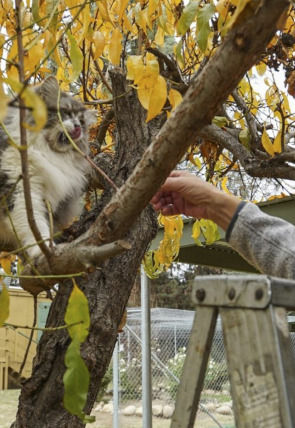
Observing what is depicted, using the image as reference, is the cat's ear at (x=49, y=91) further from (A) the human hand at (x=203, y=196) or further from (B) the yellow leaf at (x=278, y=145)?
(A) the human hand at (x=203, y=196)

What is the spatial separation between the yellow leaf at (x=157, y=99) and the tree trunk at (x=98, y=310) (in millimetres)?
493

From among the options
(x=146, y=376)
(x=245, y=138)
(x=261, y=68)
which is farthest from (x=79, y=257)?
(x=146, y=376)

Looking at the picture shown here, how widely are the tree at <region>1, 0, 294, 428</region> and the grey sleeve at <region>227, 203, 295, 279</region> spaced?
28 centimetres

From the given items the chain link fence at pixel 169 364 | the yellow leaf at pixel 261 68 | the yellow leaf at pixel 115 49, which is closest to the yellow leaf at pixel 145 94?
the yellow leaf at pixel 115 49

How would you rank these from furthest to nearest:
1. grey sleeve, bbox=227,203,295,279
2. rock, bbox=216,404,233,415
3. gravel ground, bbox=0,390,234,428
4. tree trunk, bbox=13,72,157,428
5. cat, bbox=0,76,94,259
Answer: rock, bbox=216,404,233,415, gravel ground, bbox=0,390,234,428, cat, bbox=0,76,94,259, tree trunk, bbox=13,72,157,428, grey sleeve, bbox=227,203,295,279

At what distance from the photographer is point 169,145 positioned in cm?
83

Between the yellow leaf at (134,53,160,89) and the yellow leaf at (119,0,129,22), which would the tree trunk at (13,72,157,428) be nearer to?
the yellow leaf at (119,0,129,22)

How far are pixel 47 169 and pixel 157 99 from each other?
0.90m

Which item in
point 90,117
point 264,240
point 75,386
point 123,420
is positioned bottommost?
point 123,420

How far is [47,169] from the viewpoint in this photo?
204cm

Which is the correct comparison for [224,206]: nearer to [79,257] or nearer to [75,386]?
[79,257]

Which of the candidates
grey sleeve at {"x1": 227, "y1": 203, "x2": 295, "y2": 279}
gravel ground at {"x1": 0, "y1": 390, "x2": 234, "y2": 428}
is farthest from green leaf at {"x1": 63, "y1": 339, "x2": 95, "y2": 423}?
gravel ground at {"x1": 0, "y1": 390, "x2": 234, "y2": 428}

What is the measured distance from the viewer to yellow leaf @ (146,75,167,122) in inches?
48.4

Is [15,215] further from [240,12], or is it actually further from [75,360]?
[240,12]
